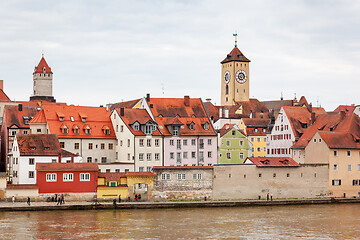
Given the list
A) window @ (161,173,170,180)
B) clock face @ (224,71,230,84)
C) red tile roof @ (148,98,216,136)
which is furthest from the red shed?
clock face @ (224,71,230,84)

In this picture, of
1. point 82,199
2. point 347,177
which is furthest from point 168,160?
point 347,177

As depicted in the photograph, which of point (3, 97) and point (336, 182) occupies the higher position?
point (3, 97)

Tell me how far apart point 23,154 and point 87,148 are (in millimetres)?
12552

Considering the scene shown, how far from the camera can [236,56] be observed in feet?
626

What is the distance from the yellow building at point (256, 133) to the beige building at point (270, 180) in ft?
141

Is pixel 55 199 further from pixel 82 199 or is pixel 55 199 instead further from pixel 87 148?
pixel 87 148

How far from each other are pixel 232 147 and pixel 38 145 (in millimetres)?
33219

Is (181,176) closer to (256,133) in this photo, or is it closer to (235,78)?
(256,133)

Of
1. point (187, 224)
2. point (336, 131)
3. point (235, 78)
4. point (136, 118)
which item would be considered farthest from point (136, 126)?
point (235, 78)

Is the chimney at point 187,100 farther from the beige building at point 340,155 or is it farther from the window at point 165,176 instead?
the window at point 165,176

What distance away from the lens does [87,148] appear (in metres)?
87.9

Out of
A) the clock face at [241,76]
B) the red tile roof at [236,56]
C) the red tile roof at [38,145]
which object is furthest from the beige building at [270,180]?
the red tile roof at [236,56]

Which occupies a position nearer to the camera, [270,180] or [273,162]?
[270,180]

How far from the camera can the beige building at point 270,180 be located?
264 feet
